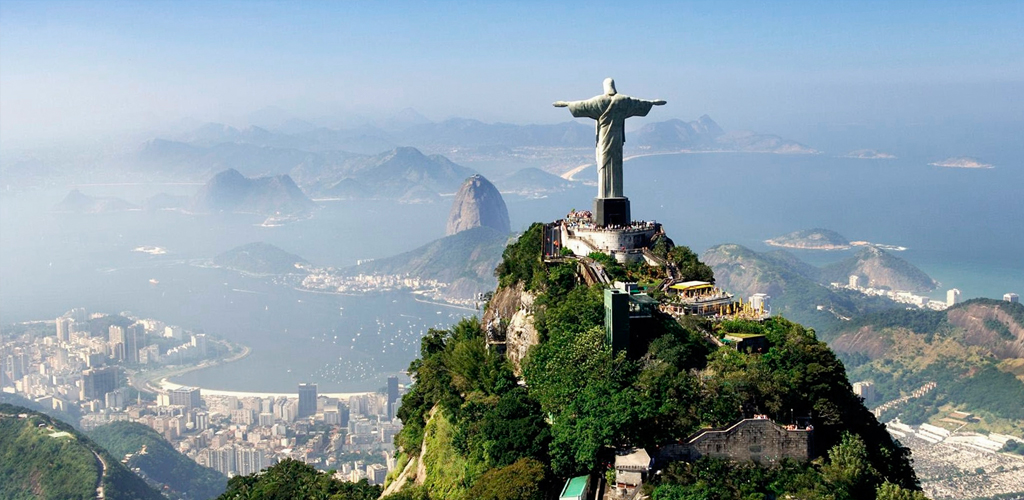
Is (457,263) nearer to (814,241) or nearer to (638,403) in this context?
(814,241)

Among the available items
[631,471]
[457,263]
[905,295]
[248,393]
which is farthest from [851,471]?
[457,263]

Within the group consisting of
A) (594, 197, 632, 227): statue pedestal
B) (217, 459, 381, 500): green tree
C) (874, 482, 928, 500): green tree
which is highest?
(594, 197, 632, 227): statue pedestal

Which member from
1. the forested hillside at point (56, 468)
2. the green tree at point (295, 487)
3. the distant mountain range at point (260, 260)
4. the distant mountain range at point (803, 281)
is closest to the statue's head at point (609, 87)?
the green tree at point (295, 487)

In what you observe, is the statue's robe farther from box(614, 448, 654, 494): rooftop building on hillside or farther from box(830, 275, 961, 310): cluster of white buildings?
box(830, 275, 961, 310): cluster of white buildings

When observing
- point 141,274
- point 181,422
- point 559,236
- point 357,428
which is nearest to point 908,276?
point 357,428

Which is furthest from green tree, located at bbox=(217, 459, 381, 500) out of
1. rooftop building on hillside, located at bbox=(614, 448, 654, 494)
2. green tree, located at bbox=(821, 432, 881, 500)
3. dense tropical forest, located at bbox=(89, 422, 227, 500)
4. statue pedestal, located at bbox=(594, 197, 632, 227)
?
dense tropical forest, located at bbox=(89, 422, 227, 500)

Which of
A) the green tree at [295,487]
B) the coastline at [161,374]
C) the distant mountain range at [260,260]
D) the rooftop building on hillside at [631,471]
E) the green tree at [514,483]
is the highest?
the rooftop building on hillside at [631,471]

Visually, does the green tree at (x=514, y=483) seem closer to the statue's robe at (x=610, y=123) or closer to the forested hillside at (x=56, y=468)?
the statue's robe at (x=610, y=123)
